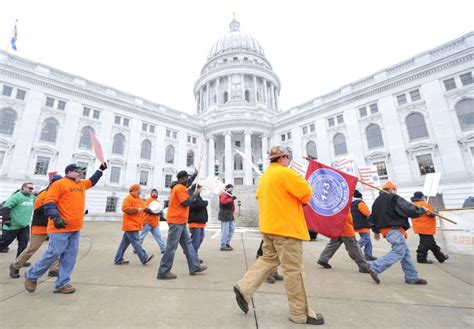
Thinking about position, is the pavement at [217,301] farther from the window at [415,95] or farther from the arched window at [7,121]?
the arched window at [7,121]

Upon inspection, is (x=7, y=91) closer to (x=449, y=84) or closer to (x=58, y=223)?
(x=58, y=223)

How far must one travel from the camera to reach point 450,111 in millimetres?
20281

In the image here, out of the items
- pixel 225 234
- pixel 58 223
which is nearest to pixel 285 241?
pixel 58 223

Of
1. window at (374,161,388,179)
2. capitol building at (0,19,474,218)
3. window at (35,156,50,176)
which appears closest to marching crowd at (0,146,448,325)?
capitol building at (0,19,474,218)

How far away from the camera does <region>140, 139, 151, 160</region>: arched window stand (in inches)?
1141

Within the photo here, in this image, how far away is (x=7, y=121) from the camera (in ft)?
68.8

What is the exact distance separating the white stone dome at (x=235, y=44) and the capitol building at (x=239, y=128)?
90.3 ft

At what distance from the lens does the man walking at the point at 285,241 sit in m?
2.38

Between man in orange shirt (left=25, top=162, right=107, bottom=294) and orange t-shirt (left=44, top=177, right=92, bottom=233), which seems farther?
orange t-shirt (left=44, top=177, right=92, bottom=233)

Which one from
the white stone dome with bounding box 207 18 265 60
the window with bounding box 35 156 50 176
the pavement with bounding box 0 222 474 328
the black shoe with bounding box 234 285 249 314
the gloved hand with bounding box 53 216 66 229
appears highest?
the white stone dome with bounding box 207 18 265 60

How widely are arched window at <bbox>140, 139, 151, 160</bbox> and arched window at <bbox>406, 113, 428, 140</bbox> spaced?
3153 cm

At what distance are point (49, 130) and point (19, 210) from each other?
2376cm

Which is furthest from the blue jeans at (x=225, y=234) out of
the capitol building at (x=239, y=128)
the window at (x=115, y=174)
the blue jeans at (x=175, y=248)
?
the window at (x=115, y=174)

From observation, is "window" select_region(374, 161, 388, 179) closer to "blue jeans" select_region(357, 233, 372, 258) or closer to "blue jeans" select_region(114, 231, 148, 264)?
"blue jeans" select_region(357, 233, 372, 258)
